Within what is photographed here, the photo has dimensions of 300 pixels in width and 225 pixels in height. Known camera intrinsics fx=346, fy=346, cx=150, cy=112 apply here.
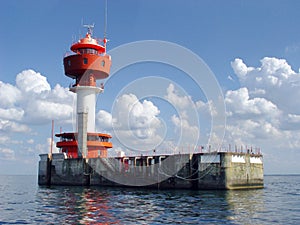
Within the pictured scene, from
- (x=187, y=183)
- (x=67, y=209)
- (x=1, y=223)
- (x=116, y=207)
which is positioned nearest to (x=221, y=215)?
(x=116, y=207)

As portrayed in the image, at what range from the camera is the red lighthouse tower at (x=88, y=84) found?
6938cm

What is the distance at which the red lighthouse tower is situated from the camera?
69.4m

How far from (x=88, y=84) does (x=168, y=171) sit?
30299 mm

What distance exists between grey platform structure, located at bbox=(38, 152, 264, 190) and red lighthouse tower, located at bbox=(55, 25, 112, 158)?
193 inches

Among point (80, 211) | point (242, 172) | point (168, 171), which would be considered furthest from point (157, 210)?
point (242, 172)

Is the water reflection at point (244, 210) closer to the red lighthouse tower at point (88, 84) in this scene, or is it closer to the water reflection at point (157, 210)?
the water reflection at point (157, 210)

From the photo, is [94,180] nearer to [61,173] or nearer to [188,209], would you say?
[61,173]

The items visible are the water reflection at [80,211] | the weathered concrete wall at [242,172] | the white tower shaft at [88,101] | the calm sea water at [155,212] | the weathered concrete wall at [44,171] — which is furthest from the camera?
the white tower shaft at [88,101]

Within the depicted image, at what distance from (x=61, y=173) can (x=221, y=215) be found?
43.7m

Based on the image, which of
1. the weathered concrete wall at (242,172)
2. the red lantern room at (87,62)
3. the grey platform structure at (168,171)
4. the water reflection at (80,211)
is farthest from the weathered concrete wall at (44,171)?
the weathered concrete wall at (242,172)

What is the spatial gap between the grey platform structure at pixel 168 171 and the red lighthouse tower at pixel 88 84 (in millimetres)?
4895

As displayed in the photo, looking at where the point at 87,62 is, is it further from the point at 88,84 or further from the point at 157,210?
the point at 157,210

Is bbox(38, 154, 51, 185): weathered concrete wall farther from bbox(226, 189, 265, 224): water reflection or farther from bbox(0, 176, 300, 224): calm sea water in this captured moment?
bbox(226, 189, 265, 224): water reflection

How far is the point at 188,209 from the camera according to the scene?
105ft
